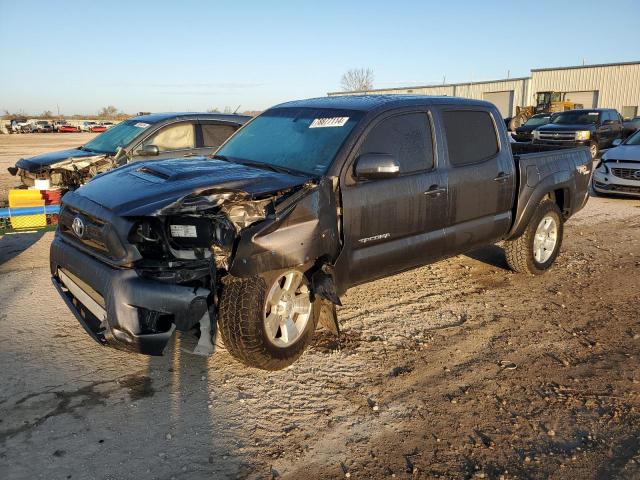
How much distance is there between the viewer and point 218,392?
11.5 ft

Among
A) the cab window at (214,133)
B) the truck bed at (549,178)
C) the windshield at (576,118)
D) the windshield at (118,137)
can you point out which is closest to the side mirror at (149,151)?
the windshield at (118,137)

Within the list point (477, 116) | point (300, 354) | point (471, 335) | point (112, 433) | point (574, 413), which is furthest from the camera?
point (477, 116)

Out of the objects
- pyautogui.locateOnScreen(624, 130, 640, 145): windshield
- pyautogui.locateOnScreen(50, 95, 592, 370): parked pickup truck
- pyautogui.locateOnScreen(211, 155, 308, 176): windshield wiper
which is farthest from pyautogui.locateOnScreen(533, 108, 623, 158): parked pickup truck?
pyautogui.locateOnScreen(211, 155, 308, 176): windshield wiper

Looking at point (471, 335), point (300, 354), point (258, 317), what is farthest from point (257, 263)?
point (471, 335)

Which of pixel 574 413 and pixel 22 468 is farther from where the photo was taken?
pixel 574 413

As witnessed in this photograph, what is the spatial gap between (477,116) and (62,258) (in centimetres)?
390

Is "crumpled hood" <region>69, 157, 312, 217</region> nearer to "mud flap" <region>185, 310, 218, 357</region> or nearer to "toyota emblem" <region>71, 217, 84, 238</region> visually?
"toyota emblem" <region>71, 217, 84, 238</region>

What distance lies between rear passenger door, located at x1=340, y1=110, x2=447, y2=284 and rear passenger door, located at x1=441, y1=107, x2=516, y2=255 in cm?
21

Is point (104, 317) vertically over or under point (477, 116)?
under

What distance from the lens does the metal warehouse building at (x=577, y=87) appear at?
40.4 metres

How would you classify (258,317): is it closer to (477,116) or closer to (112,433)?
(112,433)

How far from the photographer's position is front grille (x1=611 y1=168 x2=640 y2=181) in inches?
429

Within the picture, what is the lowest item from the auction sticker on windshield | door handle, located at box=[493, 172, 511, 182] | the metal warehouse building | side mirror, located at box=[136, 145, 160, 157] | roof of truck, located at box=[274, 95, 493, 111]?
door handle, located at box=[493, 172, 511, 182]

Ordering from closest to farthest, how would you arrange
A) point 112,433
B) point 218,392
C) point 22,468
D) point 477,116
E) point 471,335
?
point 22,468, point 112,433, point 218,392, point 471,335, point 477,116
